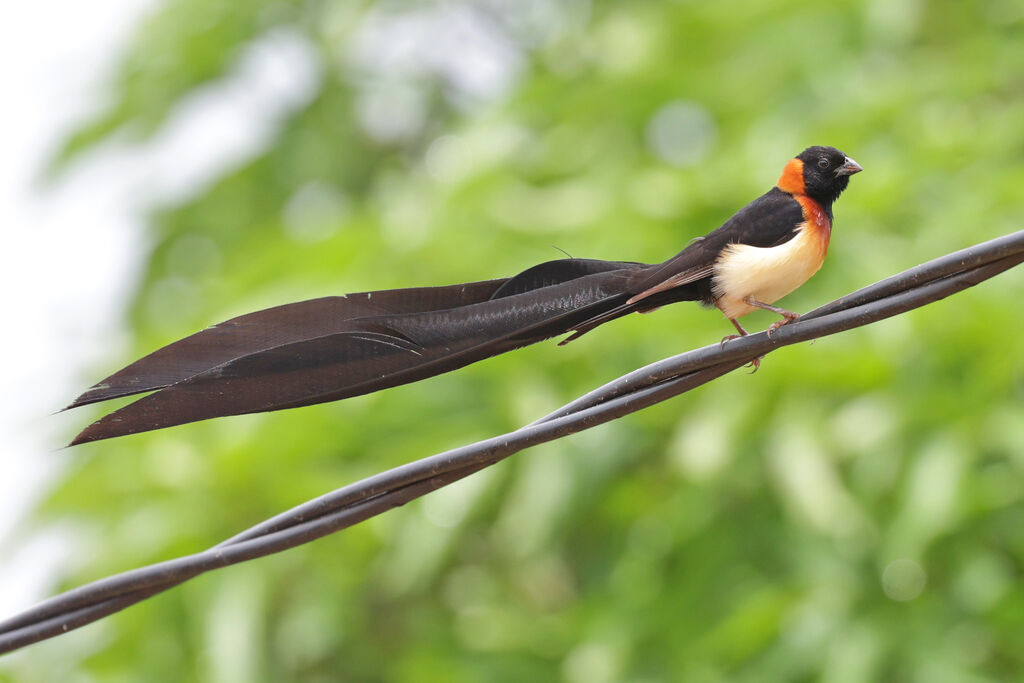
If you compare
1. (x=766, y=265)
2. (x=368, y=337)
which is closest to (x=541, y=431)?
(x=368, y=337)

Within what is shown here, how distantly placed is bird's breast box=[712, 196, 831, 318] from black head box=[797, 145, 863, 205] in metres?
0.08

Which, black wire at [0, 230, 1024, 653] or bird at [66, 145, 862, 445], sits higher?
bird at [66, 145, 862, 445]

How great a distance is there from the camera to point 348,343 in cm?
141

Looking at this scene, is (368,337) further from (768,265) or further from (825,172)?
(825,172)

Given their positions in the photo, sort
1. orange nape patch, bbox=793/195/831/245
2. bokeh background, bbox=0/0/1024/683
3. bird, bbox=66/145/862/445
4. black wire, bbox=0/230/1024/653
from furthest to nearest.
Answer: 1. bokeh background, bbox=0/0/1024/683
2. orange nape patch, bbox=793/195/831/245
3. black wire, bbox=0/230/1024/653
4. bird, bbox=66/145/862/445

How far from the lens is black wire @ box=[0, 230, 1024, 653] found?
148 cm

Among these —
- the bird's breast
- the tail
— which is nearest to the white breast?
the bird's breast

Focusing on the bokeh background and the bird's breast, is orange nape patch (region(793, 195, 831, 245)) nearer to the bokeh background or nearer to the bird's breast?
the bird's breast

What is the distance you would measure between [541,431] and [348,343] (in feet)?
0.97

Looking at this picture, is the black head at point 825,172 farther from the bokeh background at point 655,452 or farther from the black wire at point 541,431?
the bokeh background at point 655,452

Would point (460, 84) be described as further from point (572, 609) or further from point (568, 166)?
point (572, 609)

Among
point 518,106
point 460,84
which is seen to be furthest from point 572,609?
point 460,84

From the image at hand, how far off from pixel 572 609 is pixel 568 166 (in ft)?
6.33

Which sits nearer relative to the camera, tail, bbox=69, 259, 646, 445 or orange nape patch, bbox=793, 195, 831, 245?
tail, bbox=69, 259, 646, 445
